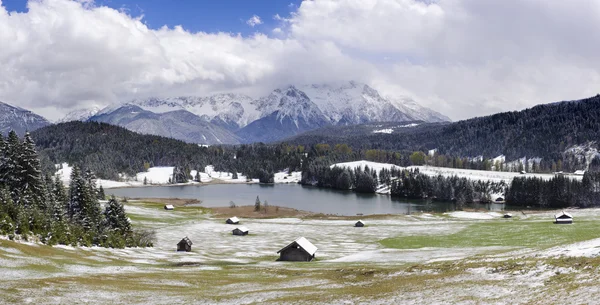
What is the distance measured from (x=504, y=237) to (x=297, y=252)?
152ft

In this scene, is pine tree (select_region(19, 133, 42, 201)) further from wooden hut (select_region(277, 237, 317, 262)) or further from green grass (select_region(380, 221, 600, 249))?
green grass (select_region(380, 221, 600, 249))

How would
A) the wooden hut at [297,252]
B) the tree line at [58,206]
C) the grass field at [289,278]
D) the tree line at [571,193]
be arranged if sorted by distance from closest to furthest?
1. the grass field at [289,278]
2. the tree line at [58,206]
3. the wooden hut at [297,252]
4. the tree line at [571,193]

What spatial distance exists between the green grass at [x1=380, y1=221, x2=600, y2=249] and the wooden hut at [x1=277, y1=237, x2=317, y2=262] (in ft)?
76.5

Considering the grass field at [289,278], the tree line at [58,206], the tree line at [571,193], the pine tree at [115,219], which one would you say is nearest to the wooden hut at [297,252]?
the grass field at [289,278]

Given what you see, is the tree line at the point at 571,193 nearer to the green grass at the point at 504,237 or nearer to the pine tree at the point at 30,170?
the green grass at the point at 504,237

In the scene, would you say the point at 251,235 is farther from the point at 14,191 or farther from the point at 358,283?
the point at 358,283

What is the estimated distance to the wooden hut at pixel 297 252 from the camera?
72.4 meters

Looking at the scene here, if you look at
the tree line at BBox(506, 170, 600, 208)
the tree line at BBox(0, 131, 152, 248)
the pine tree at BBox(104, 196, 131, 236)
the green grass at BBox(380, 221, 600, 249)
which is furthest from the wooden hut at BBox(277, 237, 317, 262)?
the tree line at BBox(506, 170, 600, 208)

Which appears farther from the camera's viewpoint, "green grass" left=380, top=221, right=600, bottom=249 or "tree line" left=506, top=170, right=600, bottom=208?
"tree line" left=506, top=170, right=600, bottom=208

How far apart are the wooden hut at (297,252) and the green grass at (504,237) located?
918 inches

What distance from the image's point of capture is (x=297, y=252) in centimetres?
7331

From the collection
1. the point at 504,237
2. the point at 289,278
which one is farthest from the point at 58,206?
the point at 504,237

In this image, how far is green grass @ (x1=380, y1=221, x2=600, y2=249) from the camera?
84938 millimetres

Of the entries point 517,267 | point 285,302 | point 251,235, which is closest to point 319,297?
point 285,302
